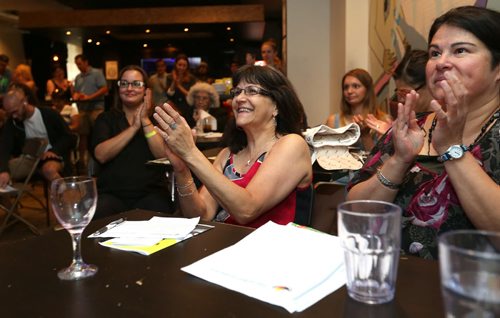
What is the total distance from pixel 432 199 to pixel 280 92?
77 centimetres

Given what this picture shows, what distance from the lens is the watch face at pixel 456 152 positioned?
1147 millimetres

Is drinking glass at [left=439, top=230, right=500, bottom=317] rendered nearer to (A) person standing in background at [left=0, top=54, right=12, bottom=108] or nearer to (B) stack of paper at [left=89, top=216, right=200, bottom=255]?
(B) stack of paper at [left=89, top=216, right=200, bottom=255]

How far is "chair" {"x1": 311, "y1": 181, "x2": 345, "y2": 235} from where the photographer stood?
4.98ft

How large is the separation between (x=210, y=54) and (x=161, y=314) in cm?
1204

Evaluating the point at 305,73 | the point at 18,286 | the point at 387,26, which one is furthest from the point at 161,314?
the point at 305,73

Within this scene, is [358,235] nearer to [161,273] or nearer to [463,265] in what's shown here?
[463,265]

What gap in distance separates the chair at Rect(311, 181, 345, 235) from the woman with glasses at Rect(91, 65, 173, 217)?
1.33 meters

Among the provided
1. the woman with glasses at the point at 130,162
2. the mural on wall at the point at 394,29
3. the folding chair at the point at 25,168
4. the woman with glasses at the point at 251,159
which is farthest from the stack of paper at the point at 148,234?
the folding chair at the point at 25,168

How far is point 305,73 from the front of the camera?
5.65 metres

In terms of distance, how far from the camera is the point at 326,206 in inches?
63.9

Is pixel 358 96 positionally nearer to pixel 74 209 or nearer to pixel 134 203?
pixel 134 203

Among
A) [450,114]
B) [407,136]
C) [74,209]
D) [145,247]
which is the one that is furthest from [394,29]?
[74,209]

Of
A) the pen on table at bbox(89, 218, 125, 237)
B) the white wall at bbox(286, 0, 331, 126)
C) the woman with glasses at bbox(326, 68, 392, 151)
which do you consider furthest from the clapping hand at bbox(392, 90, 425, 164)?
the white wall at bbox(286, 0, 331, 126)

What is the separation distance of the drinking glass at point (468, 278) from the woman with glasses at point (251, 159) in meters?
0.92
